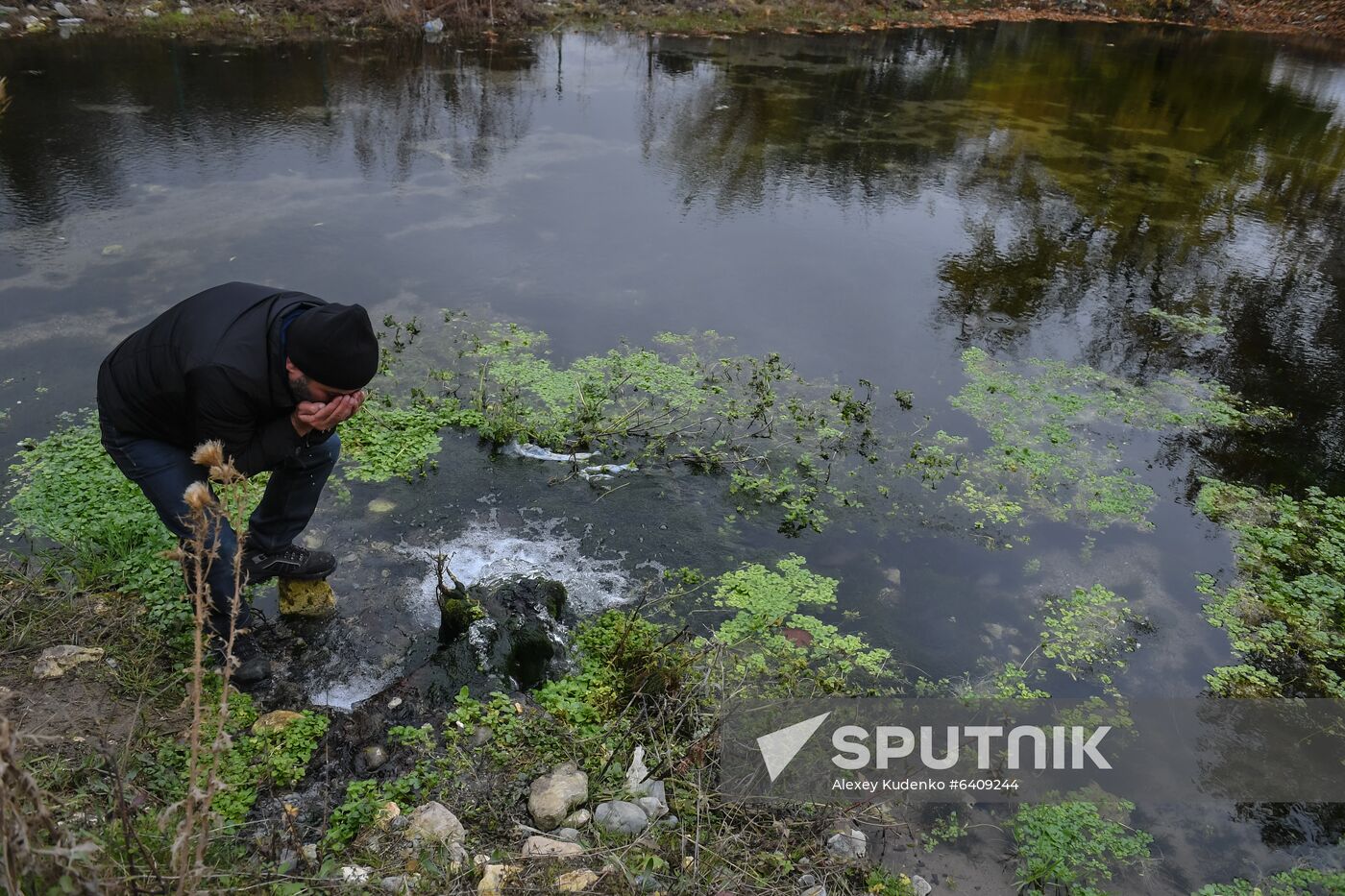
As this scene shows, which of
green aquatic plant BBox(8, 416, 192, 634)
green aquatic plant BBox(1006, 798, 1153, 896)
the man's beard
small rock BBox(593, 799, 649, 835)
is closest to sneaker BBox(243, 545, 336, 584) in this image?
green aquatic plant BBox(8, 416, 192, 634)

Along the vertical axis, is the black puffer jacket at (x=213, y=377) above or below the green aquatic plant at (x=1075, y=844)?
above

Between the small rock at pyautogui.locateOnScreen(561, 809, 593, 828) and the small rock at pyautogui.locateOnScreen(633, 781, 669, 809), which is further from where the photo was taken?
the small rock at pyautogui.locateOnScreen(633, 781, 669, 809)

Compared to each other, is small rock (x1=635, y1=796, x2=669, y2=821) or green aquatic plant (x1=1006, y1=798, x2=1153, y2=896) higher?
small rock (x1=635, y1=796, x2=669, y2=821)

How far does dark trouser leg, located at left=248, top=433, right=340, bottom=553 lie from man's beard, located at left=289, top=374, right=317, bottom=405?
1.54 feet

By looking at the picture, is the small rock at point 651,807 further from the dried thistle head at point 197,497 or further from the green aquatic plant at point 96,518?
the green aquatic plant at point 96,518

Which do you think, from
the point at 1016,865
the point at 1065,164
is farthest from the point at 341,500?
the point at 1065,164

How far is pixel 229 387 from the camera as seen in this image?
2.99 m

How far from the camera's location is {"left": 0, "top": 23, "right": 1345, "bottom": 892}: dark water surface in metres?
4.38

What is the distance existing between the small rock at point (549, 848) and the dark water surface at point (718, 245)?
45.5 inches

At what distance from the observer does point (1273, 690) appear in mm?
3889

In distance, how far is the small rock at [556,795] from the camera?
293 centimetres

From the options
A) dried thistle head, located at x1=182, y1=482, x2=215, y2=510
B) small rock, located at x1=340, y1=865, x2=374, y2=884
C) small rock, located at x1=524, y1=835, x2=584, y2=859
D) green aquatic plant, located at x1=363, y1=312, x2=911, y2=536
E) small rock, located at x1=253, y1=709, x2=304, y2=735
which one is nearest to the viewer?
dried thistle head, located at x1=182, y1=482, x2=215, y2=510

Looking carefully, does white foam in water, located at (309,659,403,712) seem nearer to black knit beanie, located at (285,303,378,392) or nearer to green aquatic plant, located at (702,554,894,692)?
black knit beanie, located at (285,303,378,392)

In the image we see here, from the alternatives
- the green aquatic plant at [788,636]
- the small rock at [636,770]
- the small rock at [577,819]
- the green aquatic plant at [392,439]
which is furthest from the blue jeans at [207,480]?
the green aquatic plant at [788,636]
